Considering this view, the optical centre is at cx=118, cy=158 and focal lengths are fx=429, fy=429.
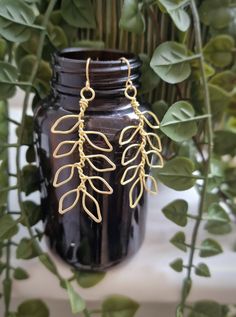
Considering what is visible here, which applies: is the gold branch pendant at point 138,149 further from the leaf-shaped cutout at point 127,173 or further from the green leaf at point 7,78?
the green leaf at point 7,78

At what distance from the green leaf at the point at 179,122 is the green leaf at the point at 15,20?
145mm

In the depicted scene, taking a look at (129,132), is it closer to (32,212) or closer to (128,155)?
(128,155)

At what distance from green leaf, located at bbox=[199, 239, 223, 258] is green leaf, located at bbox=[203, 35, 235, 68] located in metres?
0.18

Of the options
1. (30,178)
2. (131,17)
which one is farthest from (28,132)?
(131,17)

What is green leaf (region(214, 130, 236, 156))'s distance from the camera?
452 mm

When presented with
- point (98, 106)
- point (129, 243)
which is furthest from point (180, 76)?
point (129, 243)

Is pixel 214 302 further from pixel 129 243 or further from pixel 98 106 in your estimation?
pixel 98 106

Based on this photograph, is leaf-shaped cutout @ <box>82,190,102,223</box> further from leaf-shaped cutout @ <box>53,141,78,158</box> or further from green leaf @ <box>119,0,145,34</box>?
green leaf @ <box>119,0,145,34</box>

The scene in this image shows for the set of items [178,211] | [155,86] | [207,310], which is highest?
[155,86]

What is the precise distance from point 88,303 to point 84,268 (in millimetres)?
48

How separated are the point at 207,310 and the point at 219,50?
26 cm

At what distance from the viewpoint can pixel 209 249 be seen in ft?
1.40

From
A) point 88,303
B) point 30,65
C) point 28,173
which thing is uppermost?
point 30,65

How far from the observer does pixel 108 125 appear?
36 centimetres
